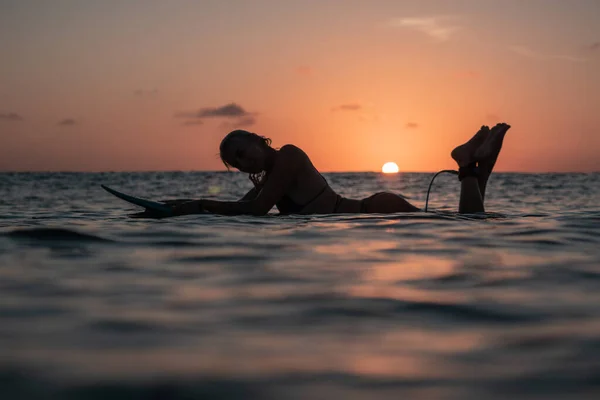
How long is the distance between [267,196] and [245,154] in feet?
1.51

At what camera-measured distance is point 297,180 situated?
6.25m

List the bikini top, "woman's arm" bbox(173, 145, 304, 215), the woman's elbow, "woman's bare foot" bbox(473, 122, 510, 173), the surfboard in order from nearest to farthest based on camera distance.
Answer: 1. the surfboard
2. "woman's arm" bbox(173, 145, 304, 215)
3. the woman's elbow
4. "woman's bare foot" bbox(473, 122, 510, 173)
5. the bikini top

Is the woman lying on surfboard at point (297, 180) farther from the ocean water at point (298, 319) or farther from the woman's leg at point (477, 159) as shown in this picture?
the ocean water at point (298, 319)

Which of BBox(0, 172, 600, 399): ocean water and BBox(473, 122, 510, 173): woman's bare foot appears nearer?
BBox(0, 172, 600, 399): ocean water

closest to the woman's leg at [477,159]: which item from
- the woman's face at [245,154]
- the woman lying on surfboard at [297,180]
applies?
the woman lying on surfboard at [297,180]

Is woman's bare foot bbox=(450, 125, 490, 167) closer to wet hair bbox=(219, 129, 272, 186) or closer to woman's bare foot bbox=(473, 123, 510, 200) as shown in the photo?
woman's bare foot bbox=(473, 123, 510, 200)

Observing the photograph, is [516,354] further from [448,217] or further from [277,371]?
[448,217]

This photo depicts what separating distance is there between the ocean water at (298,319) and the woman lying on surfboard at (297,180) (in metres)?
1.87

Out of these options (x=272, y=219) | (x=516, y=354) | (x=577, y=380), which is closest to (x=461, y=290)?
(x=516, y=354)

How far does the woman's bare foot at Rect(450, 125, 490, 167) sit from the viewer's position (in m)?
6.36

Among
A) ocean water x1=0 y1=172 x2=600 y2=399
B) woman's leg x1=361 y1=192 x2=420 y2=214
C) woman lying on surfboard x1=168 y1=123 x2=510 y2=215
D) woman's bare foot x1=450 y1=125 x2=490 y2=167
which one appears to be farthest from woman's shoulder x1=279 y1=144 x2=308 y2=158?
ocean water x1=0 y1=172 x2=600 y2=399

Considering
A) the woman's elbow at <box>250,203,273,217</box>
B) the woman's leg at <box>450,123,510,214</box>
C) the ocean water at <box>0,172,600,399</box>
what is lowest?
the ocean water at <box>0,172,600,399</box>

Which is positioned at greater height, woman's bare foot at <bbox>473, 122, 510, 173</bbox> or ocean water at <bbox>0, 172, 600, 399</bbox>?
woman's bare foot at <bbox>473, 122, 510, 173</bbox>

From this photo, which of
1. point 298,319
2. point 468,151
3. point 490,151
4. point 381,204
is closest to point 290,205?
point 381,204
